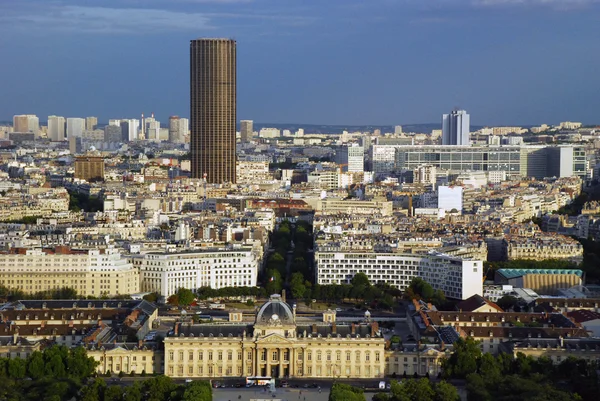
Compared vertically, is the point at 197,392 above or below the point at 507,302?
below

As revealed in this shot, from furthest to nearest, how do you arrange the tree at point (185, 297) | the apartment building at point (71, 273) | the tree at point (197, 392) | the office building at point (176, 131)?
the office building at point (176, 131), the apartment building at point (71, 273), the tree at point (185, 297), the tree at point (197, 392)

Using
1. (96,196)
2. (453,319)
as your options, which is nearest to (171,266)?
(453,319)

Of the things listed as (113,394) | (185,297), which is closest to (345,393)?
(113,394)

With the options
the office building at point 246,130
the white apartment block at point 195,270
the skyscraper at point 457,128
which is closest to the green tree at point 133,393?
the white apartment block at point 195,270

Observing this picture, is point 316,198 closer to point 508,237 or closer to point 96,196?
point 96,196

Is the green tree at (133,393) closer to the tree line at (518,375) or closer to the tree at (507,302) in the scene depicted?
the tree line at (518,375)

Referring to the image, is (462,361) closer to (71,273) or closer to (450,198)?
(71,273)
